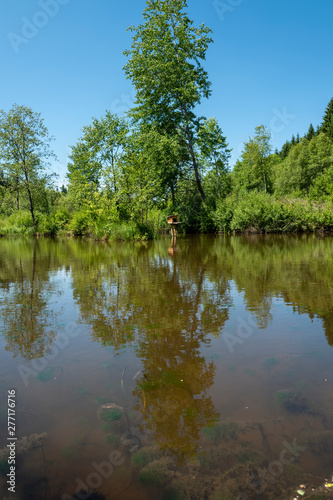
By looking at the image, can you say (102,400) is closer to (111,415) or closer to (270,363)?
(111,415)

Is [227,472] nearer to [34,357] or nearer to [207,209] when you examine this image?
[34,357]

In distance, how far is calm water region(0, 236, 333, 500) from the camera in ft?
6.26

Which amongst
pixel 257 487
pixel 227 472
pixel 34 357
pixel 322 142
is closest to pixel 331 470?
pixel 257 487

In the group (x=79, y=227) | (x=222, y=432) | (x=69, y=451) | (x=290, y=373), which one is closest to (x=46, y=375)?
(x=69, y=451)

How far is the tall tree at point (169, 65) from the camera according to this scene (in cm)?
2452

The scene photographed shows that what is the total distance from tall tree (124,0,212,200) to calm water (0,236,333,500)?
75.7 feet

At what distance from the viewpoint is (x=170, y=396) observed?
8.90 feet

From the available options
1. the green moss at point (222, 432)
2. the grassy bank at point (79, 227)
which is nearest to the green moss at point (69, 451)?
the green moss at point (222, 432)

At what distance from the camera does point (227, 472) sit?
1906mm

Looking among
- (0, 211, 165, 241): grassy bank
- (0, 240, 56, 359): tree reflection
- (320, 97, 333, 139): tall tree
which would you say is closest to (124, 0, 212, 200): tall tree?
(0, 211, 165, 241): grassy bank

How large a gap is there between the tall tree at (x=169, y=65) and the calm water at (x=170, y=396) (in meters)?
23.1

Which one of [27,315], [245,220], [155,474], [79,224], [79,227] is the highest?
[79,224]

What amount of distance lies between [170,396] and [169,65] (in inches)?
1025

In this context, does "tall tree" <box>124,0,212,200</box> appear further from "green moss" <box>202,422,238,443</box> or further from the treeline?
"green moss" <box>202,422,238,443</box>
